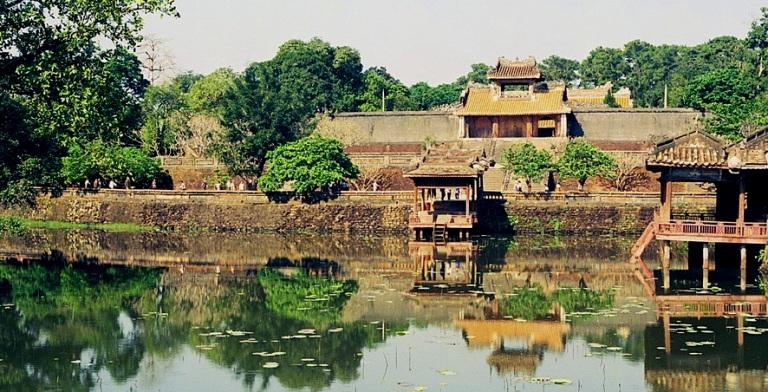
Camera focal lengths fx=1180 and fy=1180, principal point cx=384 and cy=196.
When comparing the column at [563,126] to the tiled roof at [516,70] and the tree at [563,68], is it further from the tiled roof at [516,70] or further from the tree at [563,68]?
the tree at [563,68]

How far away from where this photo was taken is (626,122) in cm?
6353

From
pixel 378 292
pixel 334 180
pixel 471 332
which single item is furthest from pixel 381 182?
pixel 471 332

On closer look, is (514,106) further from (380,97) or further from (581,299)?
(581,299)

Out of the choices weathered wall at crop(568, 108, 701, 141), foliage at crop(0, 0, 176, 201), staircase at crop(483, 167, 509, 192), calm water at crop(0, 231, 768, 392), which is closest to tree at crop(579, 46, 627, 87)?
weathered wall at crop(568, 108, 701, 141)

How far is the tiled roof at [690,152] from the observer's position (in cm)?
3188

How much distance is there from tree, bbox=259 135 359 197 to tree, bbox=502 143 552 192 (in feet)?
24.6

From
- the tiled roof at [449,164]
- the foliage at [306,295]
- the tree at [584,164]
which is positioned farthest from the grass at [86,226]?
the tree at [584,164]

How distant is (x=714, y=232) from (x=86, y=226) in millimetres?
29972

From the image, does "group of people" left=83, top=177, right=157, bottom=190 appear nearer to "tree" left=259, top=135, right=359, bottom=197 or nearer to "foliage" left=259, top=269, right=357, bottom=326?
"tree" left=259, top=135, right=359, bottom=197

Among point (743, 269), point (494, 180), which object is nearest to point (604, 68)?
point (494, 180)

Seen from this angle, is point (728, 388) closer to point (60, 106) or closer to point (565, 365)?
point (565, 365)

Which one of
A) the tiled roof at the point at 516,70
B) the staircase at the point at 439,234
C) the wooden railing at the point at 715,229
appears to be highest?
the tiled roof at the point at 516,70

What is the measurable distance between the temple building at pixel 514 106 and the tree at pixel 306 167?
1323cm

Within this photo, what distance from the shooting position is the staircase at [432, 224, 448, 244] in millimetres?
45250
